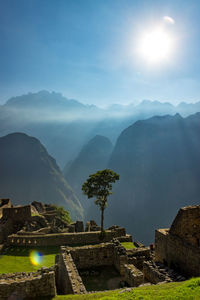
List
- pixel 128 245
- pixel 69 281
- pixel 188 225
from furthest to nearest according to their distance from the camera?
pixel 128 245 → pixel 188 225 → pixel 69 281

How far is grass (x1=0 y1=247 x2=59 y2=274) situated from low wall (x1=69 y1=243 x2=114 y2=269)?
4.59 metres

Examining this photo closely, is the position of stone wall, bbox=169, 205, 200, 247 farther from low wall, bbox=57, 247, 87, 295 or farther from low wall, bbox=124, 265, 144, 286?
low wall, bbox=57, 247, 87, 295

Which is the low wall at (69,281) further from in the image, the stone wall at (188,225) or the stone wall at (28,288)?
the stone wall at (188,225)

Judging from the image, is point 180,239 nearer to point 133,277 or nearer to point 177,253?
point 177,253

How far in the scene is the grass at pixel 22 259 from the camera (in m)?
20.0

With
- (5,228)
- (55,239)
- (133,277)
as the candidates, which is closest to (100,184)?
(55,239)

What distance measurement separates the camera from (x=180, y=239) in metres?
14.8

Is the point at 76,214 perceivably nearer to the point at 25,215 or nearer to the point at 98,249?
the point at 25,215

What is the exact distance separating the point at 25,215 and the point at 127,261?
2604cm

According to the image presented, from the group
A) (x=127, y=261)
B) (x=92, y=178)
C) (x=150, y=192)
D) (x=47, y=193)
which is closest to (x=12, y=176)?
(x=47, y=193)

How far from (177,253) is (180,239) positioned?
3.05ft

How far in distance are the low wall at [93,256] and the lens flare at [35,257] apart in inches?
266

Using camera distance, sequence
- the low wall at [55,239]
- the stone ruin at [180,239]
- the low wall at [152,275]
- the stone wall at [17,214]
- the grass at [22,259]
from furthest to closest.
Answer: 1. the stone wall at [17,214]
2. the low wall at [55,239]
3. the grass at [22,259]
4. the stone ruin at [180,239]
5. the low wall at [152,275]

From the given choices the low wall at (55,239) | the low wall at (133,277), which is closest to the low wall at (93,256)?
the low wall at (133,277)
